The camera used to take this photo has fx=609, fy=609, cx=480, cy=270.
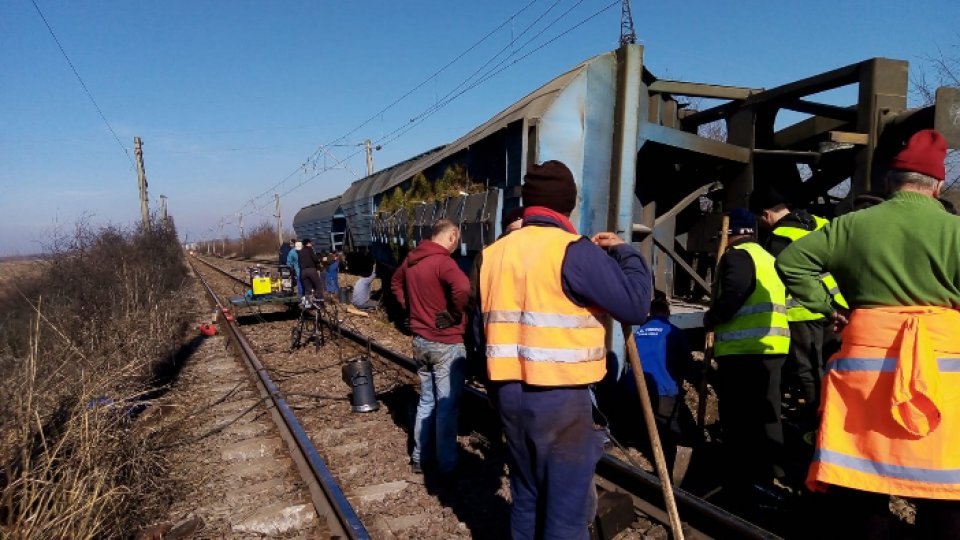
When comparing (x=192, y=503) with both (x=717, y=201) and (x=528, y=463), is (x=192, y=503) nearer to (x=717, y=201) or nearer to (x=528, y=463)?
(x=528, y=463)

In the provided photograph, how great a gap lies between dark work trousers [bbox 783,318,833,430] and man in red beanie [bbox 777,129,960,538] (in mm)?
2877

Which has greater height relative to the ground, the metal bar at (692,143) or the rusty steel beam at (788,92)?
the rusty steel beam at (788,92)

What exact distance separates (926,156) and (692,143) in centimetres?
441

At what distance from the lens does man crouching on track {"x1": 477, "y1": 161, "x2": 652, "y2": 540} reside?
2404 millimetres

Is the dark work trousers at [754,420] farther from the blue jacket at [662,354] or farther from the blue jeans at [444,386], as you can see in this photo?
the blue jeans at [444,386]

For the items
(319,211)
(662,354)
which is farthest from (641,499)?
(319,211)

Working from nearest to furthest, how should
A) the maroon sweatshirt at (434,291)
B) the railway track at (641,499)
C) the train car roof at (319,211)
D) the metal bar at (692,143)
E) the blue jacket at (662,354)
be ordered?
the railway track at (641,499) < the maroon sweatshirt at (434,291) < the blue jacket at (662,354) < the metal bar at (692,143) < the train car roof at (319,211)

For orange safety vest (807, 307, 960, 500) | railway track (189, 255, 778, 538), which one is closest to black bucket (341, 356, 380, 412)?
railway track (189, 255, 778, 538)

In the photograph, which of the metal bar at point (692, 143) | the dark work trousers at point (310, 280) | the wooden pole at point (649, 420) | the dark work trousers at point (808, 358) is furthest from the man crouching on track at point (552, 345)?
the dark work trousers at point (310, 280)

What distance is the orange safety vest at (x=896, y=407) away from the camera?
2141mm

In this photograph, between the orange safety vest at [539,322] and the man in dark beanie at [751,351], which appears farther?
the man in dark beanie at [751,351]

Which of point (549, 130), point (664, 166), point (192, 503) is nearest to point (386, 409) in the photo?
point (192, 503)

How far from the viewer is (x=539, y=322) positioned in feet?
7.93

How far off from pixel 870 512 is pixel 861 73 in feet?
16.2
